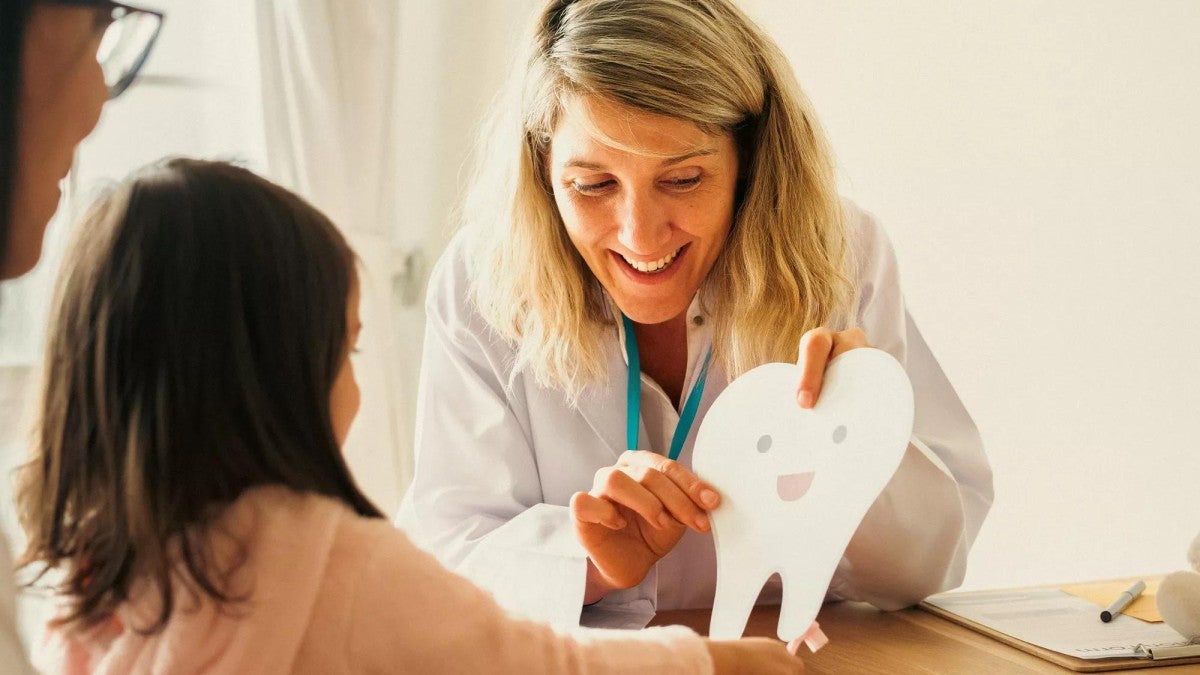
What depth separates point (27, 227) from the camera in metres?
0.68

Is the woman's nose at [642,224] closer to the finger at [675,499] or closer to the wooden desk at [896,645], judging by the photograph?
the finger at [675,499]

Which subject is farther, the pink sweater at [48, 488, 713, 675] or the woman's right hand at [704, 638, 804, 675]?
the woman's right hand at [704, 638, 804, 675]

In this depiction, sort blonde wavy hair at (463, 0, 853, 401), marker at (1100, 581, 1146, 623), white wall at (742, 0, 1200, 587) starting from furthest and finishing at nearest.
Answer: white wall at (742, 0, 1200, 587)
blonde wavy hair at (463, 0, 853, 401)
marker at (1100, 581, 1146, 623)

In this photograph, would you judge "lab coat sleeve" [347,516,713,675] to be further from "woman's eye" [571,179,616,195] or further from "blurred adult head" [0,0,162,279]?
"woman's eye" [571,179,616,195]

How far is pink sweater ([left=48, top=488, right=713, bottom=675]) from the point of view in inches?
28.8

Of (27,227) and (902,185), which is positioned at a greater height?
(27,227)

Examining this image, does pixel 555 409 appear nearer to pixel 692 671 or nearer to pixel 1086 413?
pixel 692 671

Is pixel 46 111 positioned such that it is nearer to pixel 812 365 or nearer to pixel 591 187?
pixel 812 365

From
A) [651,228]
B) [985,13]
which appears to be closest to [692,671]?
[651,228]

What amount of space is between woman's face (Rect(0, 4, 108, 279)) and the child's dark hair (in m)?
0.06

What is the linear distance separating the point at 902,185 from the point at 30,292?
2045 millimetres

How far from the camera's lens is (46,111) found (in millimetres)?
693

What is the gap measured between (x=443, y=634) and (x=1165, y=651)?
78 cm

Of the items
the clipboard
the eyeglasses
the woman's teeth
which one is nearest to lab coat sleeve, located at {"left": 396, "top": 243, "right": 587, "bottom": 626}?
the woman's teeth
